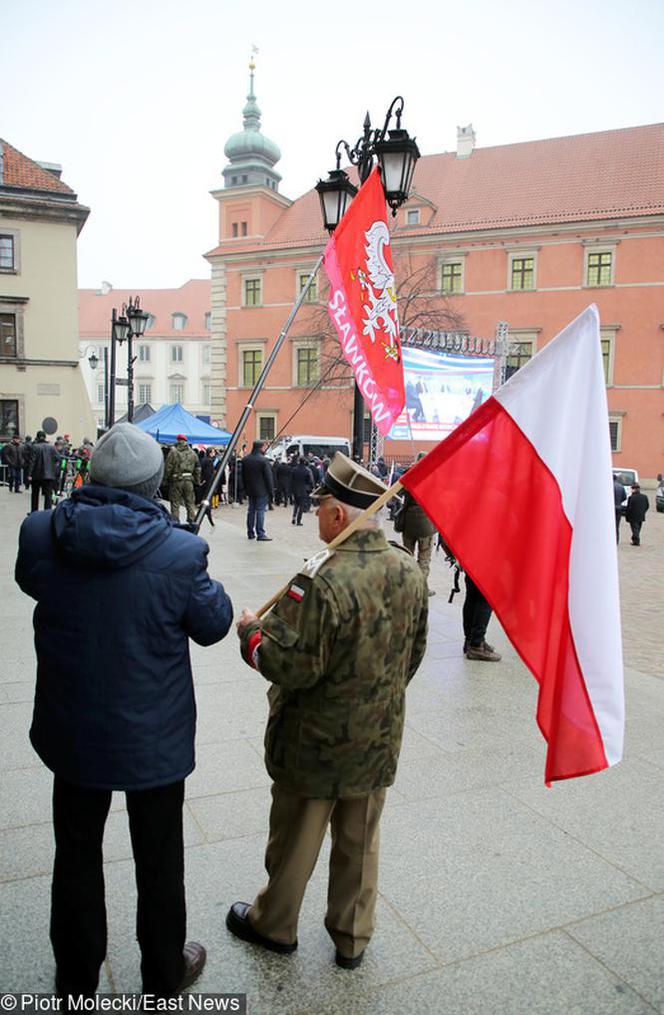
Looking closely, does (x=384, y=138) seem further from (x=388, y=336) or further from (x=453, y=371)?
(x=453, y=371)

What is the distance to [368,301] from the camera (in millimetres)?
4812

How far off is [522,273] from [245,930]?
39930mm

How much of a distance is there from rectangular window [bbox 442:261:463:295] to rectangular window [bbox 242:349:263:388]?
11945 millimetres

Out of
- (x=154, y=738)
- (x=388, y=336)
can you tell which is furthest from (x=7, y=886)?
(x=388, y=336)

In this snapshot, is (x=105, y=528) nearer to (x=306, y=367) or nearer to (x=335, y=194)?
(x=335, y=194)

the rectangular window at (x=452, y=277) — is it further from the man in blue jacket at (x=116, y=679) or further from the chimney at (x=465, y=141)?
Answer: the man in blue jacket at (x=116, y=679)

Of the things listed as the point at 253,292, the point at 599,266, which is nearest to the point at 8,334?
the point at 253,292

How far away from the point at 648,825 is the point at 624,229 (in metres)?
38.4

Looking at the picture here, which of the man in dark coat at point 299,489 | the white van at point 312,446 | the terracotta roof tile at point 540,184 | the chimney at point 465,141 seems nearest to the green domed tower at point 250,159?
the terracotta roof tile at point 540,184

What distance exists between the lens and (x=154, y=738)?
2232 mm

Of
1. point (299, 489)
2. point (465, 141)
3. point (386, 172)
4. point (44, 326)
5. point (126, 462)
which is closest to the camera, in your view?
point (126, 462)

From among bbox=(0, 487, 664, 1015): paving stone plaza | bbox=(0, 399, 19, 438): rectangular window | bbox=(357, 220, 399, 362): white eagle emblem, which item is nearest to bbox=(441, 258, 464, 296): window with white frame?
bbox=(0, 399, 19, 438): rectangular window

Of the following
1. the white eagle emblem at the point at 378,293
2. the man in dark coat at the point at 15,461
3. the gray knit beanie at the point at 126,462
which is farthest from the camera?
the man in dark coat at the point at 15,461

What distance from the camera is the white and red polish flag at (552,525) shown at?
8.39ft
